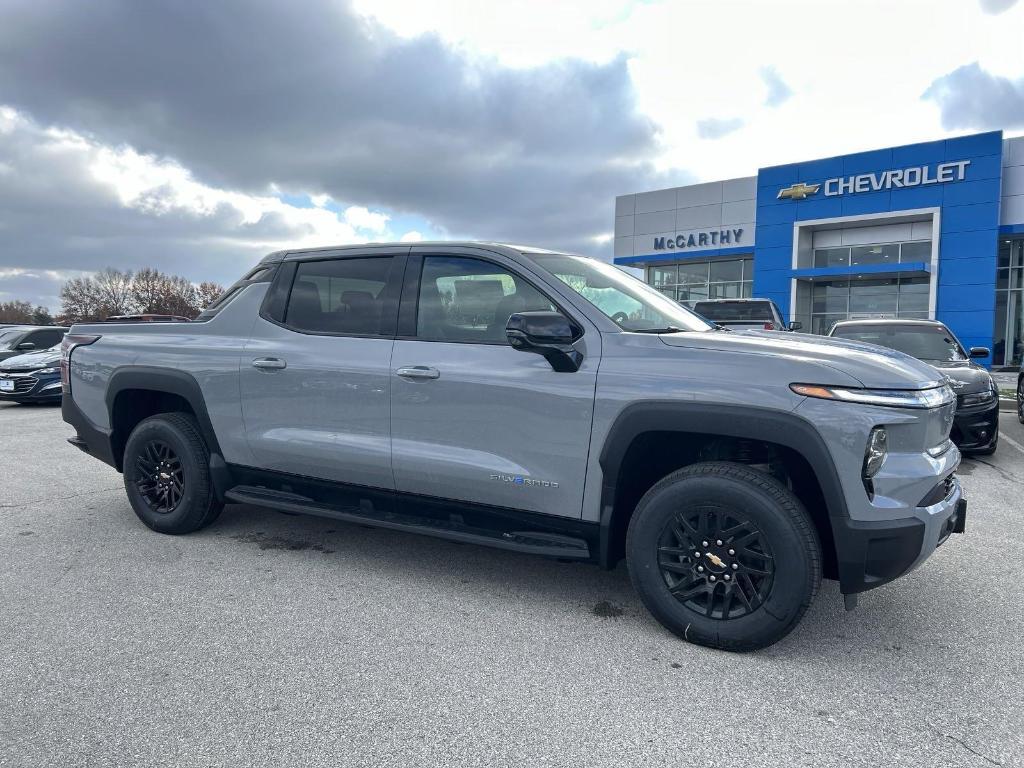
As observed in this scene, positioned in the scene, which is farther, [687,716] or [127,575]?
[127,575]

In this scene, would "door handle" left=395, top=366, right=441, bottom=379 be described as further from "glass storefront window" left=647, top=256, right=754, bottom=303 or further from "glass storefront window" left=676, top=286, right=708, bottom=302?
"glass storefront window" left=676, top=286, right=708, bottom=302

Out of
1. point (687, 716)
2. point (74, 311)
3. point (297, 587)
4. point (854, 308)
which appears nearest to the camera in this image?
point (687, 716)

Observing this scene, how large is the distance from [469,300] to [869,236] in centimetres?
2682

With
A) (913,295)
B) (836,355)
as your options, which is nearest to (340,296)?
(836,355)

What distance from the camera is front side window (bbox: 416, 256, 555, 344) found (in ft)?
12.1

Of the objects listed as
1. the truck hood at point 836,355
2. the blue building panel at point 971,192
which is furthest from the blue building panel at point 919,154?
the truck hood at point 836,355

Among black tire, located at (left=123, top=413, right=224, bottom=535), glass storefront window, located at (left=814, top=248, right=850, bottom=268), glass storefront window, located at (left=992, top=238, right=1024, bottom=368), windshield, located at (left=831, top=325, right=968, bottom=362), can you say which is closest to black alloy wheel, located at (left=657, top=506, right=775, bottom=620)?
black tire, located at (left=123, top=413, right=224, bottom=535)

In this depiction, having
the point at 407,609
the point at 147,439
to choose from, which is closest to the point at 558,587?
the point at 407,609

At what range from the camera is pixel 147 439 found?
4805 millimetres

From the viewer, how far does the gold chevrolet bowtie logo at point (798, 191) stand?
2714cm

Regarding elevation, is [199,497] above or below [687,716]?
above

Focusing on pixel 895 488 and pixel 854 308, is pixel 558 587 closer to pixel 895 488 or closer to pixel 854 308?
pixel 895 488

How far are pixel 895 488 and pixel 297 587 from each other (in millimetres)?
2915

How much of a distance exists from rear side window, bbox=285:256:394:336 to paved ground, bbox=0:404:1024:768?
4.57 feet
